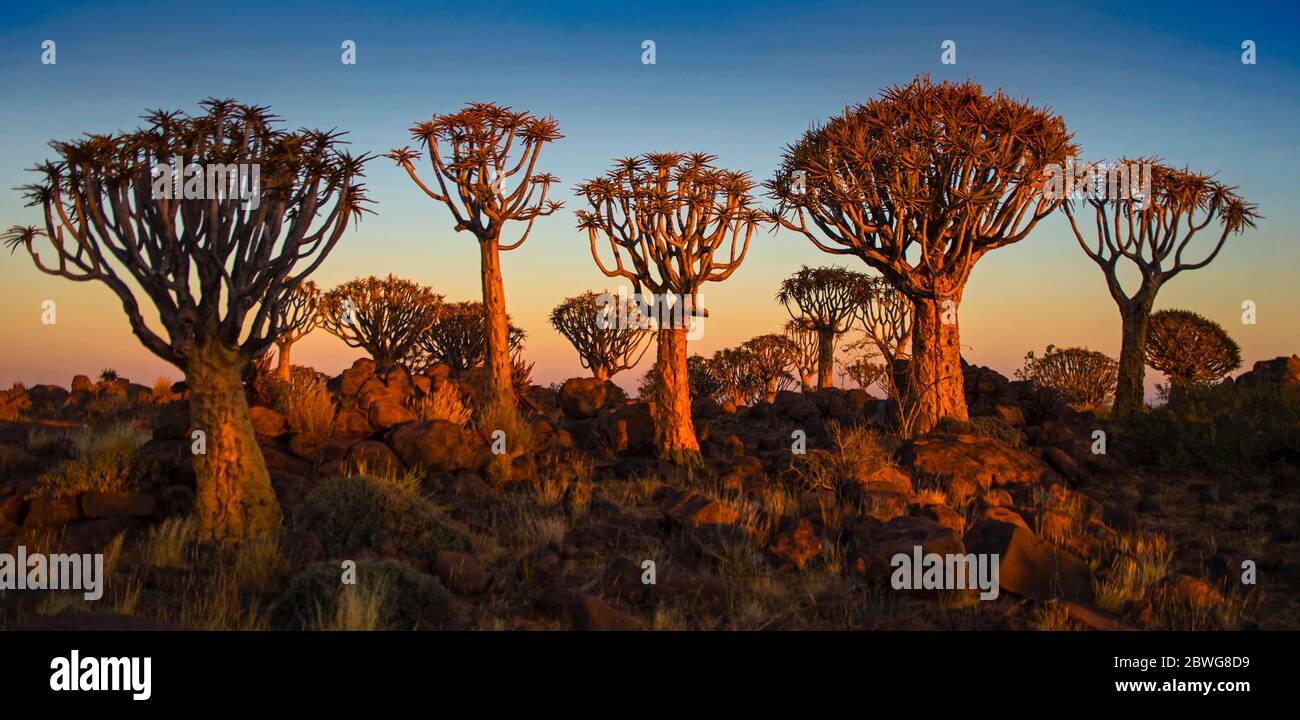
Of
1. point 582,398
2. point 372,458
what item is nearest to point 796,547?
point 372,458

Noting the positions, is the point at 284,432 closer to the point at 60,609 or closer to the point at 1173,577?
the point at 60,609

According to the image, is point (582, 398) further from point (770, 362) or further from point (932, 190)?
point (770, 362)

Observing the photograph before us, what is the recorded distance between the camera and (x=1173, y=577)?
8297mm

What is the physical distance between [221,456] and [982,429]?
1233 cm

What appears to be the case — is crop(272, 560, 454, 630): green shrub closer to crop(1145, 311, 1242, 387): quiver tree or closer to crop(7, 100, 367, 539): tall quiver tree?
crop(7, 100, 367, 539): tall quiver tree

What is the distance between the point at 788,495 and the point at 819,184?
7.43m

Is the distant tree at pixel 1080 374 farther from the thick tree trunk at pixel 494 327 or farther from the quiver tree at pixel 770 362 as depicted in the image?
the thick tree trunk at pixel 494 327

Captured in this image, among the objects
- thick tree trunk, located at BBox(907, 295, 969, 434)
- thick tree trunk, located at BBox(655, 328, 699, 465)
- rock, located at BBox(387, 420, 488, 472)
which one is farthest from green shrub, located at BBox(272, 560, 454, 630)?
thick tree trunk, located at BBox(907, 295, 969, 434)

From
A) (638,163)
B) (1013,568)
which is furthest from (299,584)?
(638,163)

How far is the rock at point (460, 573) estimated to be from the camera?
7527 millimetres

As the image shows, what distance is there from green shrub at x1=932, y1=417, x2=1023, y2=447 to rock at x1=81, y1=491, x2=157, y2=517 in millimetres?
12087

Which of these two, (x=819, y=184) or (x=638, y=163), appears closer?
(x=638, y=163)

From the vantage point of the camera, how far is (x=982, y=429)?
15773 mm
